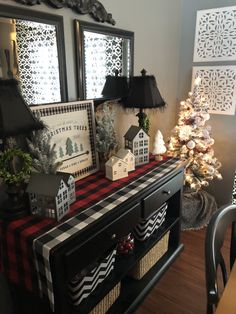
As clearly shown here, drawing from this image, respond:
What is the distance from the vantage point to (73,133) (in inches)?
59.7

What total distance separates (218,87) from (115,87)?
3.95 ft

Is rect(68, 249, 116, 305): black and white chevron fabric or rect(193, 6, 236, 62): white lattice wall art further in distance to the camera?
rect(193, 6, 236, 62): white lattice wall art

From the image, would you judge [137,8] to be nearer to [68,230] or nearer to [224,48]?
[224,48]

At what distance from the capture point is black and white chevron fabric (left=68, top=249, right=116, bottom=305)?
1.24 m

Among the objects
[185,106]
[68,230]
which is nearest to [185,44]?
[185,106]

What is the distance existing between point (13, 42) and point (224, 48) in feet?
6.38

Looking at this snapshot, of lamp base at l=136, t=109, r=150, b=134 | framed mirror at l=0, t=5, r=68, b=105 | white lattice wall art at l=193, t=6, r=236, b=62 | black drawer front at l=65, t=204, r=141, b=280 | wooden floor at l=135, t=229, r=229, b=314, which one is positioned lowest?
wooden floor at l=135, t=229, r=229, b=314

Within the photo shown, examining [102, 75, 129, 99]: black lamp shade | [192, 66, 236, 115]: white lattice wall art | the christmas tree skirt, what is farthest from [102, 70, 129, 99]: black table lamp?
the christmas tree skirt

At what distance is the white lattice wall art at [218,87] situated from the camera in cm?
244

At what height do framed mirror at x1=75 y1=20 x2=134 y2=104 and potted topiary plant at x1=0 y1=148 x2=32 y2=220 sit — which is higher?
framed mirror at x1=75 y1=20 x2=134 y2=104

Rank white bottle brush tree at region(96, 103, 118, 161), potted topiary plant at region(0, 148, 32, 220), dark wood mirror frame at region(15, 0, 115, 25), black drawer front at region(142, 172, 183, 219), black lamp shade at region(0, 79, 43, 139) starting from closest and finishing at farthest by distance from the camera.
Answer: black lamp shade at region(0, 79, 43, 139) → potted topiary plant at region(0, 148, 32, 220) → dark wood mirror frame at region(15, 0, 115, 25) → black drawer front at region(142, 172, 183, 219) → white bottle brush tree at region(96, 103, 118, 161)

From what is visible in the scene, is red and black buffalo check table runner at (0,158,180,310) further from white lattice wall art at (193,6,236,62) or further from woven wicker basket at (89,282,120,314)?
white lattice wall art at (193,6,236,62)

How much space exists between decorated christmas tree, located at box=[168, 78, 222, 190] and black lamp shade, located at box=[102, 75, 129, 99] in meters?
0.72

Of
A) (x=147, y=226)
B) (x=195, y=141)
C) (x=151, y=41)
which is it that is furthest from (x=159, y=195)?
(x=151, y=41)
